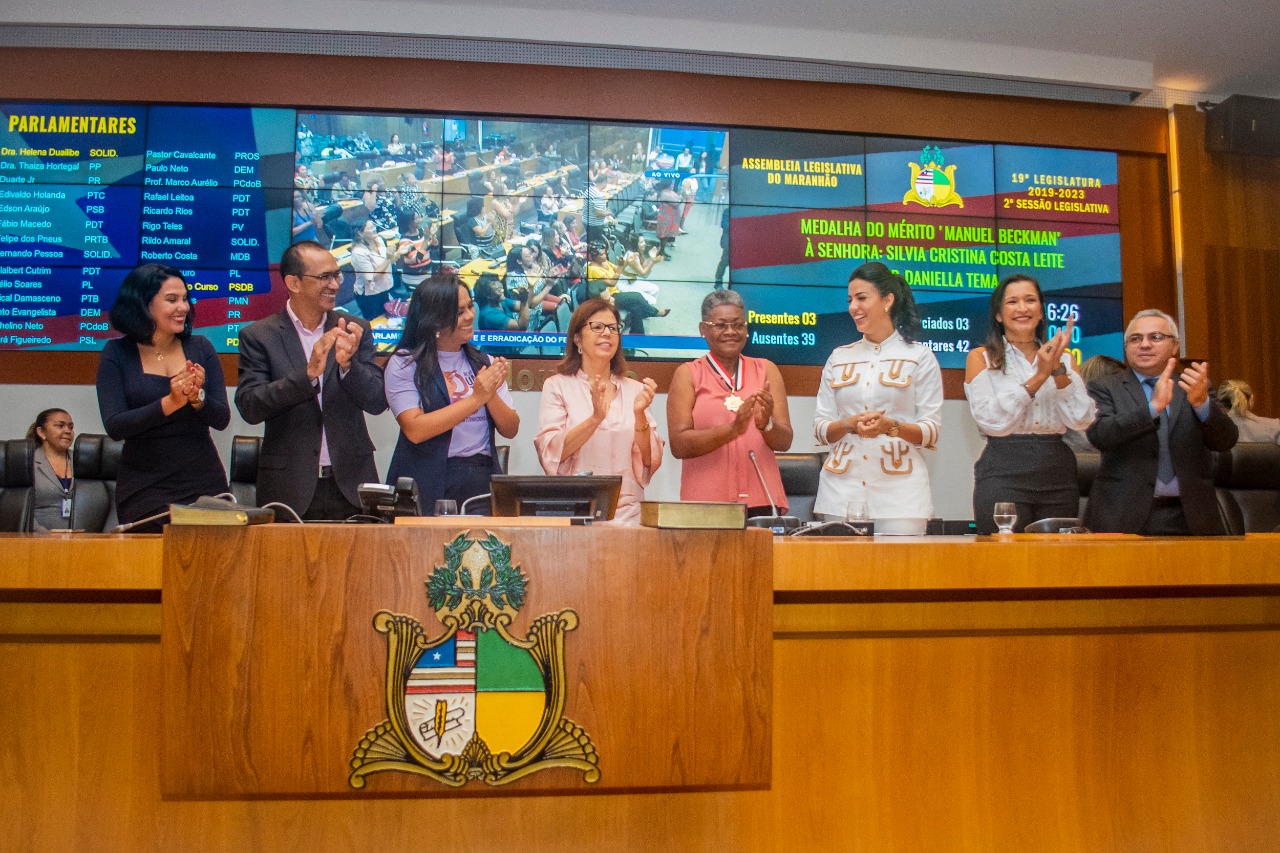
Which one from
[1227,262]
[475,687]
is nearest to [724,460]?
[475,687]

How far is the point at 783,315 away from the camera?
4.79 meters

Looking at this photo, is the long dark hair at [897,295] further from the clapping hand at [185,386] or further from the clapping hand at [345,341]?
the clapping hand at [185,386]

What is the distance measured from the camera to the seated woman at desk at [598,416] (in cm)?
271

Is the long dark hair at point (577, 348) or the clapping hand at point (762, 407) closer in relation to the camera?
the clapping hand at point (762, 407)

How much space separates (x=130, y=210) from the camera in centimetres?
445

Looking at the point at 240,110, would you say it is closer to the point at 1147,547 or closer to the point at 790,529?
the point at 790,529

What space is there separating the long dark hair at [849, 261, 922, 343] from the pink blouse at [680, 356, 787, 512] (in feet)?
1.56

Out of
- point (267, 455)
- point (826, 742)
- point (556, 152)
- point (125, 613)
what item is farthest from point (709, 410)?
point (556, 152)

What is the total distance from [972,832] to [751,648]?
55 cm

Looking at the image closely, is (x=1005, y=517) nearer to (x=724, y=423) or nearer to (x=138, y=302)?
(x=724, y=423)

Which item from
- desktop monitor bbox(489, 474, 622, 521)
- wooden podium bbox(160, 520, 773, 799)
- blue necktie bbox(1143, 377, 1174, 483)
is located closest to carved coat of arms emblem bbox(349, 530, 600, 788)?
wooden podium bbox(160, 520, 773, 799)

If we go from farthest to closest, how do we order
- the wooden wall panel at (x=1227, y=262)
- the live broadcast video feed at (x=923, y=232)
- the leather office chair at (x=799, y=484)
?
the wooden wall panel at (x=1227, y=262) < the live broadcast video feed at (x=923, y=232) < the leather office chair at (x=799, y=484)

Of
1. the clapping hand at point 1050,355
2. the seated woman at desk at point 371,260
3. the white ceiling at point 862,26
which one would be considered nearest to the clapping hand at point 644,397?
the clapping hand at point 1050,355

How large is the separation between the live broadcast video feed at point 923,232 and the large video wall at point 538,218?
0.01m
